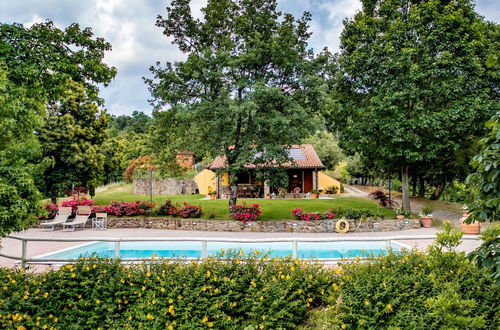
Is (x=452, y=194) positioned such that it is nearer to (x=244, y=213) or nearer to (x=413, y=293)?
(x=244, y=213)

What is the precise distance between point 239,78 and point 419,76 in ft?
28.8

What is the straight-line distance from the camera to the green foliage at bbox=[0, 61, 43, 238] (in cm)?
563

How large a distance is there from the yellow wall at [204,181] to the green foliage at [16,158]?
25.7 metres

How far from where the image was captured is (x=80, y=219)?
16.8 metres

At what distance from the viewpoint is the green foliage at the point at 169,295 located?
600 centimetres

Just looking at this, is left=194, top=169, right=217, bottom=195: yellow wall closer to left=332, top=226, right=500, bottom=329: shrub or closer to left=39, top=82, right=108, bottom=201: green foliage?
left=39, top=82, right=108, bottom=201: green foliage

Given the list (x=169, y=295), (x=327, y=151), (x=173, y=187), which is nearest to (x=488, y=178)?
(x=169, y=295)

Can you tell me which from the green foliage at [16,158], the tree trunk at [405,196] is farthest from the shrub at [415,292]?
the tree trunk at [405,196]

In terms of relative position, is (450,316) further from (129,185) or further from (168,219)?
(129,185)

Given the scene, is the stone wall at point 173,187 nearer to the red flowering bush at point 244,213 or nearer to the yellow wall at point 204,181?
the yellow wall at point 204,181

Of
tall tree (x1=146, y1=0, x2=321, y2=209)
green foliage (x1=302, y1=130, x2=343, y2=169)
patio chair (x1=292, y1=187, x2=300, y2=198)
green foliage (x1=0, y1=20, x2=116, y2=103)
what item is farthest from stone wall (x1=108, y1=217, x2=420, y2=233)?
green foliage (x1=302, y1=130, x2=343, y2=169)

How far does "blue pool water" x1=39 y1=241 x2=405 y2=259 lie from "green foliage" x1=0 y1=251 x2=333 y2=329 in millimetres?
917

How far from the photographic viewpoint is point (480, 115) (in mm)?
16422

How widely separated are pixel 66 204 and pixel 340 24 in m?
18.8
